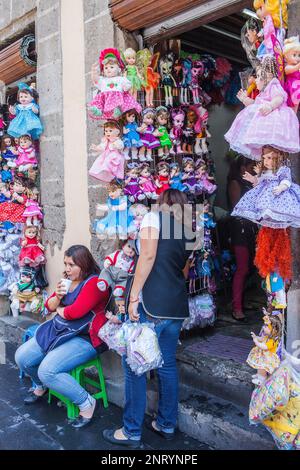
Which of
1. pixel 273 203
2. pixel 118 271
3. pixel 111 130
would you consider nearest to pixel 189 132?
pixel 111 130

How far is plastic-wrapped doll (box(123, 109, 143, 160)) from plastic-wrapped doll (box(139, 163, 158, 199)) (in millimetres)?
117

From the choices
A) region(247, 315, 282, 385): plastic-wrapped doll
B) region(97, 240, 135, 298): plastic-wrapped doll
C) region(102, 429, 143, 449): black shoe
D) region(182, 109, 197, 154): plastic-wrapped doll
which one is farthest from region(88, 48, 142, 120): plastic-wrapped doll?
region(102, 429, 143, 449): black shoe

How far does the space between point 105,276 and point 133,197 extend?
628 millimetres

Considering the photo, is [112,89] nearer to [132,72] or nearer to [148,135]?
[132,72]

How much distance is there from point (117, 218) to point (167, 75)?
1297 millimetres

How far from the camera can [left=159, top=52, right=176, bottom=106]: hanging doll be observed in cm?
381

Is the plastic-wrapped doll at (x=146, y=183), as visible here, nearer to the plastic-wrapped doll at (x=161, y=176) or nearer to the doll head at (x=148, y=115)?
the plastic-wrapped doll at (x=161, y=176)

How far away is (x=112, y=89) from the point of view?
3.32 metres

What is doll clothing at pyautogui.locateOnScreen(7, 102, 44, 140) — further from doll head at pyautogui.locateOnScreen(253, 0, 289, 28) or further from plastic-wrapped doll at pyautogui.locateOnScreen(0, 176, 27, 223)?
doll head at pyautogui.locateOnScreen(253, 0, 289, 28)

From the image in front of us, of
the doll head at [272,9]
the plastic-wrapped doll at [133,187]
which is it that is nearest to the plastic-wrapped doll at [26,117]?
the plastic-wrapped doll at [133,187]

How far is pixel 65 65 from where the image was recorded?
13.8 feet

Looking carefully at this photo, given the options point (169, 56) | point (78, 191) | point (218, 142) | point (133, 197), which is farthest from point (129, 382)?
point (218, 142)

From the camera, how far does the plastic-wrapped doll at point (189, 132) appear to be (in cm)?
398

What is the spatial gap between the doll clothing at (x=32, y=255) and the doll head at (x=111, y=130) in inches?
61.9
